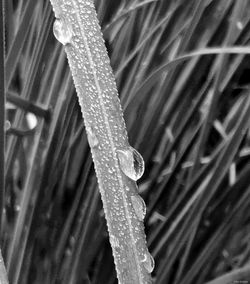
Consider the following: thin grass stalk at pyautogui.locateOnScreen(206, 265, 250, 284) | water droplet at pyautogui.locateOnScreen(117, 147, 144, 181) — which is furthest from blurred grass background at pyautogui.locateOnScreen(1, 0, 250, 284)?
water droplet at pyautogui.locateOnScreen(117, 147, 144, 181)

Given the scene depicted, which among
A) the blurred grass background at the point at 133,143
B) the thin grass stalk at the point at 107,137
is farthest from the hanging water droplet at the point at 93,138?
the blurred grass background at the point at 133,143

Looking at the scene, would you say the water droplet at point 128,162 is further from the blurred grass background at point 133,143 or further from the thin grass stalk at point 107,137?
the blurred grass background at point 133,143

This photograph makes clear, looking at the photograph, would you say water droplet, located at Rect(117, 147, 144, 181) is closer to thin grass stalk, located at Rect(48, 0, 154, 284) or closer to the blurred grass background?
thin grass stalk, located at Rect(48, 0, 154, 284)

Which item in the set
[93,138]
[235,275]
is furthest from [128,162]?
[235,275]

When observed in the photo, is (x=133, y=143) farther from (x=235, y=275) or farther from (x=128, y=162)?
(x=128, y=162)

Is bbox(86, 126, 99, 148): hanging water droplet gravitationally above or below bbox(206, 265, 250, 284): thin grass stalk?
above
